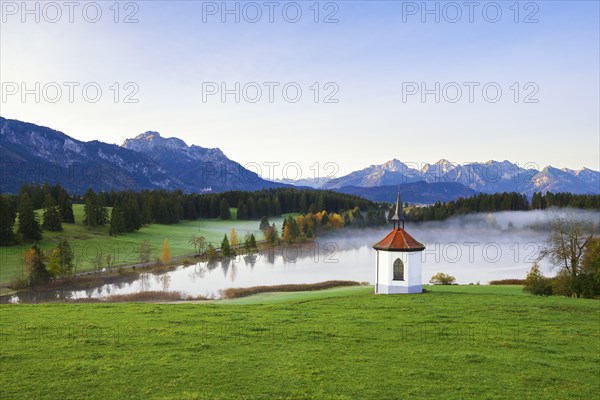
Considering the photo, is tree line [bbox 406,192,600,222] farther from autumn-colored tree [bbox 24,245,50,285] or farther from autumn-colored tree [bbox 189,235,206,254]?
autumn-colored tree [bbox 24,245,50,285]

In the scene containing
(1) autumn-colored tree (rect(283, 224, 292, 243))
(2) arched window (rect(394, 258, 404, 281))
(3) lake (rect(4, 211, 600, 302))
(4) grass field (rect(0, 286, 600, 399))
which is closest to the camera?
(4) grass field (rect(0, 286, 600, 399))

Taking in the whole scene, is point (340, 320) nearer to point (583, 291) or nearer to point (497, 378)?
point (497, 378)

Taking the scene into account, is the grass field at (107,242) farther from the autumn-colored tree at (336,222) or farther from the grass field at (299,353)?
the grass field at (299,353)

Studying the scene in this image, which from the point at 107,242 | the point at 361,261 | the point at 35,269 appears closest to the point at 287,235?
the point at 361,261

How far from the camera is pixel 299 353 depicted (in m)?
18.5

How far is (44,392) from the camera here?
45.3ft

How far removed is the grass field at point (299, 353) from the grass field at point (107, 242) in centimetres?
4694

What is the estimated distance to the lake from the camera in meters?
61.4

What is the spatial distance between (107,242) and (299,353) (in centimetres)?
8041

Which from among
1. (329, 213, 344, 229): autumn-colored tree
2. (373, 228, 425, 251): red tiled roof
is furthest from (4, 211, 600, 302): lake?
(373, 228, 425, 251): red tiled roof

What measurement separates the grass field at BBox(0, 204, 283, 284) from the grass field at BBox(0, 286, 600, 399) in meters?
46.9

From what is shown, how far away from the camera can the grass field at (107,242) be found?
70438 millimetres

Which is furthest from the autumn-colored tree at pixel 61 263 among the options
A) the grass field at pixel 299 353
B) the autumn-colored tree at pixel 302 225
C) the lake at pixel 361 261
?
the autumn-colored tree at pixel 302 225

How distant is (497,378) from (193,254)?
84772mm
